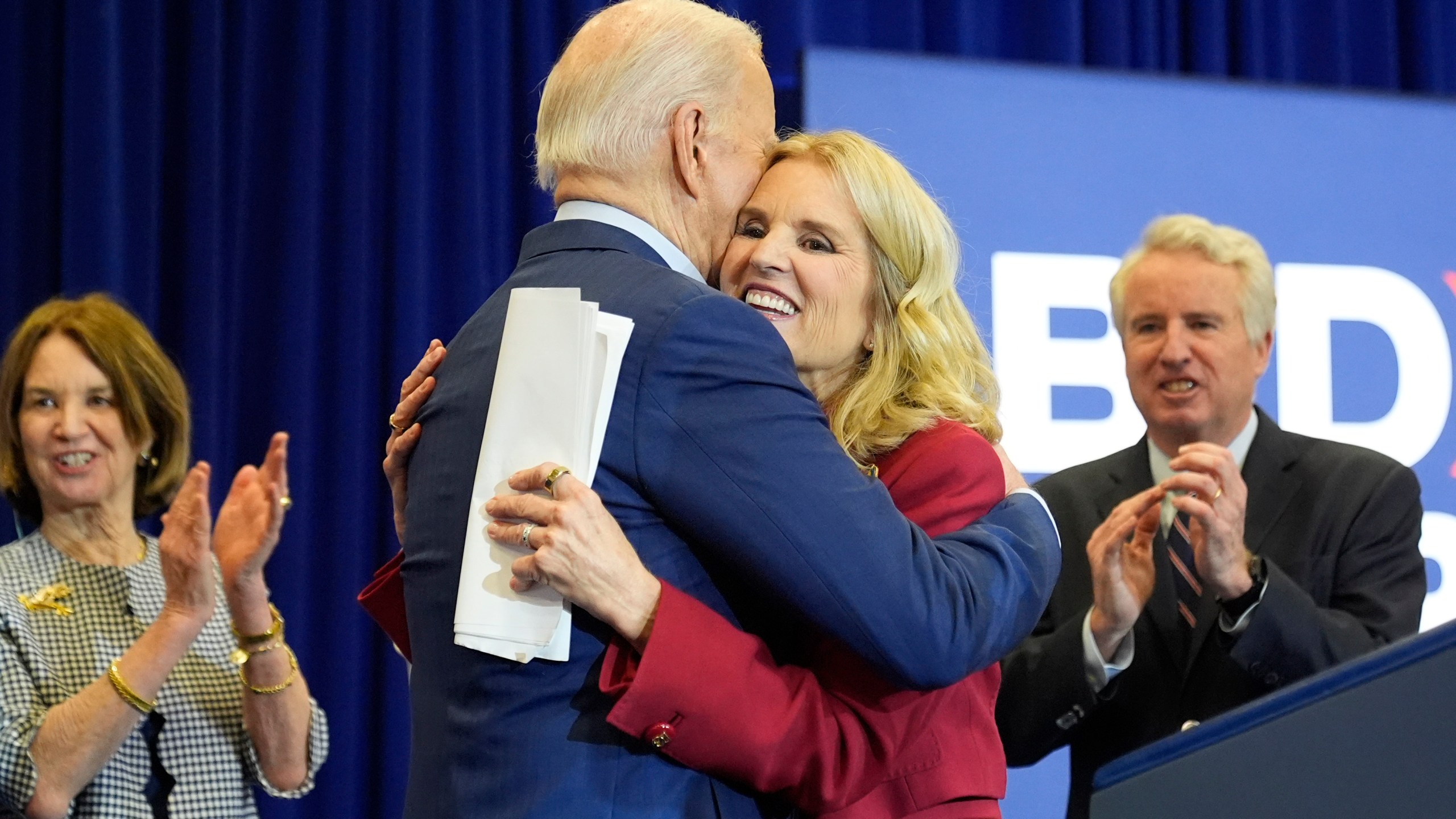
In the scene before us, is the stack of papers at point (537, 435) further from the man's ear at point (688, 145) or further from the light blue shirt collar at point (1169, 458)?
the light blue shirt collar at point (1169, 458)

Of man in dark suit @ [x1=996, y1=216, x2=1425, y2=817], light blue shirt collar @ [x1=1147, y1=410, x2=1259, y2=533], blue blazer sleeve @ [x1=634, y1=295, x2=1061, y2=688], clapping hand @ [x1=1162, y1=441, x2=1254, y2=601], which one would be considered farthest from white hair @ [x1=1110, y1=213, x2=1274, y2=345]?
blue blazer sleeve @ [x1=634, y1=295, x2=1061, y2=688]

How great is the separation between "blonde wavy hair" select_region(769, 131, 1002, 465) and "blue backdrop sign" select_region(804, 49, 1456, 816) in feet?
4.55

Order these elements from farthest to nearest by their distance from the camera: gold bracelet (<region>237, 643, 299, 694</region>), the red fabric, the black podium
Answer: gold bracelet (<region>237, 643, 299, 694</region>)
the red fabric
the black podium

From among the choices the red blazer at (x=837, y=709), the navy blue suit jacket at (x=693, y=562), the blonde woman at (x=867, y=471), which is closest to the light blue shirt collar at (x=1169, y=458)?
the blonde woman at (x=867, y=471)

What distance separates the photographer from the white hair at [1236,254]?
2.91m

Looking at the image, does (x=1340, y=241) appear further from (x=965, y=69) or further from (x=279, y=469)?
(x=279, y=469)

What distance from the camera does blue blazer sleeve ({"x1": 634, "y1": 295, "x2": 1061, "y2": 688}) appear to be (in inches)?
55.3

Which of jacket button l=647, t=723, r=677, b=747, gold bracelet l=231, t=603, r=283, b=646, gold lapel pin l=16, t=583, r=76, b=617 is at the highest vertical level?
jacket button l=647, t=723, r=677, b=747

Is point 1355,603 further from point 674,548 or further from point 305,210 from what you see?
point 305,210

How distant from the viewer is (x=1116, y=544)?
2391mm

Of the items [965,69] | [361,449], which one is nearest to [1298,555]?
[965,69]

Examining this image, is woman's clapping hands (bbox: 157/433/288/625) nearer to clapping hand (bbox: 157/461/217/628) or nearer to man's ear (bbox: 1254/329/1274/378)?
clapping hand (bbox: 157/461/217/628)

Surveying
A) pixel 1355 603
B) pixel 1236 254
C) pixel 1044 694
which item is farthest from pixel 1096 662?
pixel 1236 254

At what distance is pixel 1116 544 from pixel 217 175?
2452 millimetres
